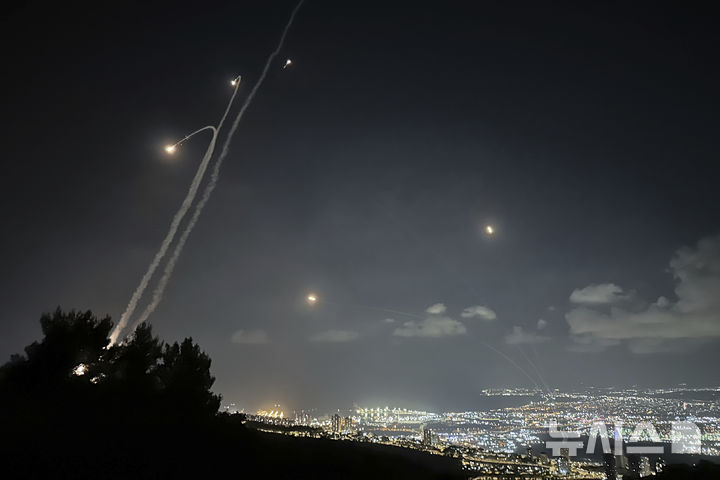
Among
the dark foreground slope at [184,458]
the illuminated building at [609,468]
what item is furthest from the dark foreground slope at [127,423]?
the illuminated building at [609,468]

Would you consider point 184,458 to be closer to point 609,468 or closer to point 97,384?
point 97,384

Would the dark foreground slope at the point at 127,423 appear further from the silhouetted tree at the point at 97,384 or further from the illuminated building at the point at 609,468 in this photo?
the illuminated building at the point at 609,468

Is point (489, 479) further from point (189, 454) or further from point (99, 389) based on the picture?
point (99, 389)

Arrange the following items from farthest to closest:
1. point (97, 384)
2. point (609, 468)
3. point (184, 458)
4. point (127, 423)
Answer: point (609, 468), point (97, 384), point (127, 423), point (184, 458)

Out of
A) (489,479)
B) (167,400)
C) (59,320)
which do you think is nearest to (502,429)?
(489,479)

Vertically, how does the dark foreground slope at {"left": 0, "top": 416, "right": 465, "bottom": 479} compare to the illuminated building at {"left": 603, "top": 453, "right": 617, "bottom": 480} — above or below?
above

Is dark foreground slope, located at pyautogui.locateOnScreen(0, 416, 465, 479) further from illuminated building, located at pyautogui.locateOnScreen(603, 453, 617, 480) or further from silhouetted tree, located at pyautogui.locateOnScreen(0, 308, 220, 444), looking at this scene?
illuminated building, located at pyautogui.locateOnScreen(603, 453, 617, 480)

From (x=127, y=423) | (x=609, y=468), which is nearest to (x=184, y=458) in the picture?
(x=127, y=423)

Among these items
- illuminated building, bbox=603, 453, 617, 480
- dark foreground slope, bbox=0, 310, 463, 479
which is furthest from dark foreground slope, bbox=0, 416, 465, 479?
illuminated building, bbox=603, 453, 617, 480

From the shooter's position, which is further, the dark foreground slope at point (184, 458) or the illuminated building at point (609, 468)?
the illuminated building at point (609, 468)

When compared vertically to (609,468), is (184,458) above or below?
above

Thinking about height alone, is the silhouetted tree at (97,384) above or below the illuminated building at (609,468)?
above
